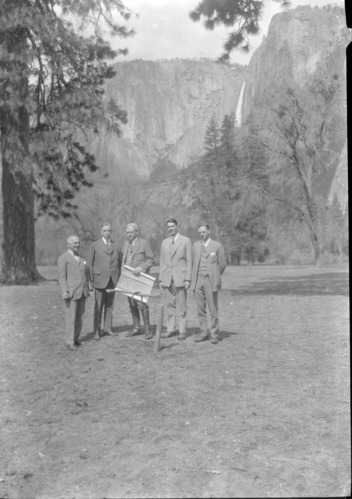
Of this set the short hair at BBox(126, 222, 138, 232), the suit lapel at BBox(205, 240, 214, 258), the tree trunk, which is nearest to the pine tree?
the tree trunk

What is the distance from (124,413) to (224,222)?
146 cm

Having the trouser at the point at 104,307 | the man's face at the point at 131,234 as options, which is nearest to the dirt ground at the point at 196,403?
the trouser at the point at 104,307

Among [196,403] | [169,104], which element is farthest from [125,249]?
[196,403]

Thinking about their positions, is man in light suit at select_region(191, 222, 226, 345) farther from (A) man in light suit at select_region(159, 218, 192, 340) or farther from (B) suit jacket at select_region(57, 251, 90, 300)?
(B) suit jacket at select_region(57, 251, 90, 300)

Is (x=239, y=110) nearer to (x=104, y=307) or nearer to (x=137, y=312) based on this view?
(x=137, y=312)

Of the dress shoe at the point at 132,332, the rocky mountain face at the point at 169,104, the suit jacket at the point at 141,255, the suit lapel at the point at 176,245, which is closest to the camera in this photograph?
the rocky mountain face at the point at 169,104

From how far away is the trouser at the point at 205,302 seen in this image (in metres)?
5.07

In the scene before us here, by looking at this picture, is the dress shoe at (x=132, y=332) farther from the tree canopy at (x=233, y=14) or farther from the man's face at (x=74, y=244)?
the tree canopy at (x=233, y=14)

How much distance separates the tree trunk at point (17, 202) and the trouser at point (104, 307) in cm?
68

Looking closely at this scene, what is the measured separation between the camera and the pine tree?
3.86 m

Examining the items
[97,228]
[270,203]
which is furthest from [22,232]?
[270,203]

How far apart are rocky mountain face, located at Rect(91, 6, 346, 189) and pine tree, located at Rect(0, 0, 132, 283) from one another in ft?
0.87

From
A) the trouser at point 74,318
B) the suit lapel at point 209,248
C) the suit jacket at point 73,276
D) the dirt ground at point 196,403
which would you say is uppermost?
the suit lapel at point 209,248

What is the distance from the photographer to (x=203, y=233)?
421 centimetres
